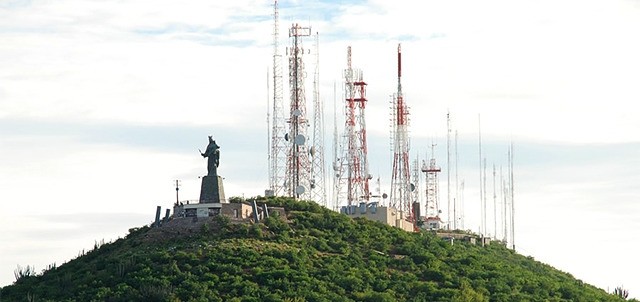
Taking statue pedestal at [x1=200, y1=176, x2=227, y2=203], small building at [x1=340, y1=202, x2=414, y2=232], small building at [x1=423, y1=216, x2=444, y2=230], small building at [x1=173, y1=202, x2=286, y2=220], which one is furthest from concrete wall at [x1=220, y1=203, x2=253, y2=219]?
small building at [x1=423, y1=216, x2=444, y2=230]

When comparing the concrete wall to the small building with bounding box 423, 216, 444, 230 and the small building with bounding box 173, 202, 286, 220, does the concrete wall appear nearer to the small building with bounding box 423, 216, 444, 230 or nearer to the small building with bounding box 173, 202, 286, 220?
the small building with bounding box 173, 202, 286, 220

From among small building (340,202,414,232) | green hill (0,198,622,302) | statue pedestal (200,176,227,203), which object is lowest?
green hill (0,198,622,302)

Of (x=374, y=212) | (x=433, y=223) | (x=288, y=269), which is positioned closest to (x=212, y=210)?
(x=288, y=269)

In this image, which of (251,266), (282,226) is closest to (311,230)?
(282,226)

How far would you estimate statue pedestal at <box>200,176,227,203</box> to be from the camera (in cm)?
9338

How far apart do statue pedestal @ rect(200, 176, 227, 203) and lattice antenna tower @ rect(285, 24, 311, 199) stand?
10.3 m

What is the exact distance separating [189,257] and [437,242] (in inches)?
911

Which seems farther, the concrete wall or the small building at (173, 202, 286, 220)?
the concrete wall

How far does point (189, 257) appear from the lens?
3420 inches

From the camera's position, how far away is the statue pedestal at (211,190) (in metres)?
93.4

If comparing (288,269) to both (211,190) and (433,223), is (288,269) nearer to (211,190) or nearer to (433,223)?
(211,190)

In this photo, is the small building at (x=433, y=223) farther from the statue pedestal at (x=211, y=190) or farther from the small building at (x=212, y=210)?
the statue pedestal at (x=211, y=190)

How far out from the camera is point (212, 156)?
9319 centimetres

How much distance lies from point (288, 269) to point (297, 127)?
19204 mm
